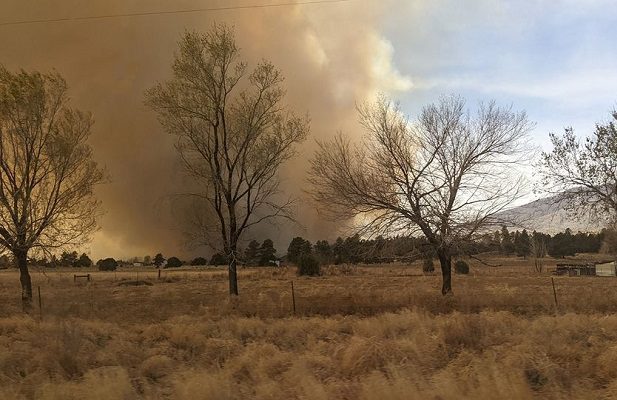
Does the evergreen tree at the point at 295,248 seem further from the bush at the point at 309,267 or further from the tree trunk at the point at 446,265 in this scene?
the tree trunk at the point at 446,265

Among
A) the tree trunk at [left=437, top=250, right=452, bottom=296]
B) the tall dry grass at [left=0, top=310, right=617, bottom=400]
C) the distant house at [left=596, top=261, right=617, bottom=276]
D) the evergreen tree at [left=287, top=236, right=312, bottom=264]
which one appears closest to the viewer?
the tall dry grass at [left=0, top=310, right=617, bottom=400]

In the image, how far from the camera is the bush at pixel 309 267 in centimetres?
4872

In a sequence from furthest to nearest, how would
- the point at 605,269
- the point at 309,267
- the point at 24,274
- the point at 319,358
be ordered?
1. the point at 605,269
2. the point at 309,267
3. the point at 24,274
4. the point at 319,358

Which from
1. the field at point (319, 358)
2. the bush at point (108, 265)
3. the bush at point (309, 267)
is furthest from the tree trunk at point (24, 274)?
the bush at point (108, 265)

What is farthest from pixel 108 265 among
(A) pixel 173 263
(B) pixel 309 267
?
(B) pixel 309 267

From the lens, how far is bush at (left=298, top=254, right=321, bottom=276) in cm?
4872

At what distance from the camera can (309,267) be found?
49.0 metres

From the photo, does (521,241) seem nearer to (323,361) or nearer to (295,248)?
(295,248)

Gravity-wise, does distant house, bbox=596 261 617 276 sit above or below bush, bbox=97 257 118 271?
below

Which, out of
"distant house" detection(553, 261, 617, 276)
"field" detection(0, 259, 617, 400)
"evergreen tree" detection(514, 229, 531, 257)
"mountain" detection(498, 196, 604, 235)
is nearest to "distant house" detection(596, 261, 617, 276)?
"distant house" detection(553, 261, 617, 276)

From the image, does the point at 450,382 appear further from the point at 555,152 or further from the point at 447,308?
the point at 555,152

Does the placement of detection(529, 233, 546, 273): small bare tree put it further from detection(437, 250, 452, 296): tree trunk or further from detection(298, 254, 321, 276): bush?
detection(298, 254, 321, 276): bush

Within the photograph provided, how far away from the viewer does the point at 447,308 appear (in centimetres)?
1642

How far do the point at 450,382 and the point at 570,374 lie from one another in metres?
2.55
